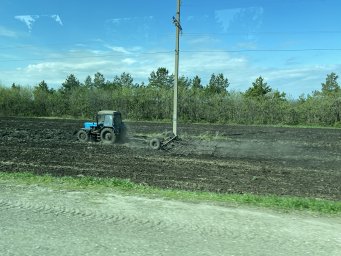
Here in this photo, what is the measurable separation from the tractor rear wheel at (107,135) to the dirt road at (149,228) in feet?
59.8

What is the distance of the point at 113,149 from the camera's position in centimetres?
2539

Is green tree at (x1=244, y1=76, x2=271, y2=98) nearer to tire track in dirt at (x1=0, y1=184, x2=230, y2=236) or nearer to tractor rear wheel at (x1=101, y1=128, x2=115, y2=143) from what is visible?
tractor rear wheel at (x1=101, y1=128, x2=115, y2=143)

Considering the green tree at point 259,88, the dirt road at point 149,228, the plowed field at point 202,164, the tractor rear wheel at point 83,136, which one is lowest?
the plowed field at point 202,164

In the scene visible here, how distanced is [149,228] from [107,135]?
21278mm

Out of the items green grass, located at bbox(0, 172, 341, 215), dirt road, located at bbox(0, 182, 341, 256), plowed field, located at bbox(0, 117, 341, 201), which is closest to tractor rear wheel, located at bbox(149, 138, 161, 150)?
plowed field, located at bbox(0, 117, 341, 201)

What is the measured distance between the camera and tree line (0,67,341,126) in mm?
60500

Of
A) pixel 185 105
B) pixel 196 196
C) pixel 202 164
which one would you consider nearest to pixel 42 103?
pixel 185 105

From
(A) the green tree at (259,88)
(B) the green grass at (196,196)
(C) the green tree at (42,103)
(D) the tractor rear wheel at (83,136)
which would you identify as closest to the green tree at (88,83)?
(C) the green tree at (42,103)

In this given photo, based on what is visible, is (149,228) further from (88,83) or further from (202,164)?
(88,83)

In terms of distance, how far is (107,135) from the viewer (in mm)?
28422

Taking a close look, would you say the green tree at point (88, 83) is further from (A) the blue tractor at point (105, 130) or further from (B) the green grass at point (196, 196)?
(B) the green grass at point (196, 196)

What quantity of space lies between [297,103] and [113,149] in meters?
42.0

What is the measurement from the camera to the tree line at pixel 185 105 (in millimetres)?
60500

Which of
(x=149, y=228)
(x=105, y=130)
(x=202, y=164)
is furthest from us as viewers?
(x=105, y=130)
